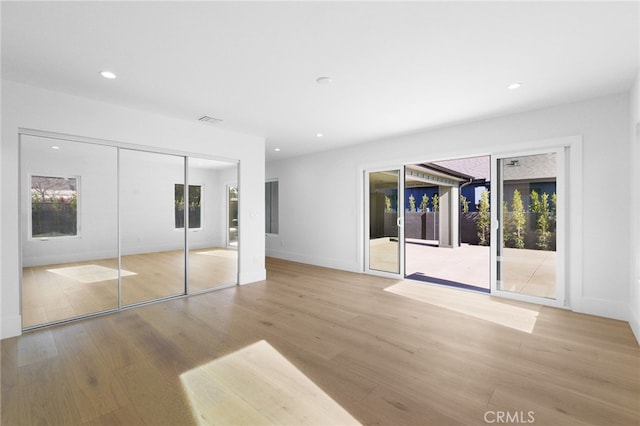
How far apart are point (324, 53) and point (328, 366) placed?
8.78ft

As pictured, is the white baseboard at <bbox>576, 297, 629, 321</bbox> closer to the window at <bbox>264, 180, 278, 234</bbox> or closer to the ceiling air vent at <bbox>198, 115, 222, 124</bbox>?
the ceiling air vent at <bbox>198, 115, 222, 124</bbox>

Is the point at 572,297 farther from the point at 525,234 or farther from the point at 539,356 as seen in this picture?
the point at 539,356

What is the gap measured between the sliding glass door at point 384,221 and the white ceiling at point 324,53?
1.95 m

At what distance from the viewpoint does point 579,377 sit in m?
2.22

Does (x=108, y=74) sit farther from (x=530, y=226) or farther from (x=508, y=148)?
(x=530, y=226)

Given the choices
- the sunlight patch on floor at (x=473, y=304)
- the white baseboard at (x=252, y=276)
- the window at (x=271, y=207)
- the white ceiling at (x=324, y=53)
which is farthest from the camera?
the window at (x=271, y=207)

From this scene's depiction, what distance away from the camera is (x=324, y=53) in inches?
96.5

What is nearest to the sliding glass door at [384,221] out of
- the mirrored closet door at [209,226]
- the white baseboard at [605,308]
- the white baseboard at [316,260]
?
the white baseboard at [316,260]

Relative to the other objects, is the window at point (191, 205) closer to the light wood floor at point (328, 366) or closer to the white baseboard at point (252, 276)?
the white baseboard at point (252, 276)

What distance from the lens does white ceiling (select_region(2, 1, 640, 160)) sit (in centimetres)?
195

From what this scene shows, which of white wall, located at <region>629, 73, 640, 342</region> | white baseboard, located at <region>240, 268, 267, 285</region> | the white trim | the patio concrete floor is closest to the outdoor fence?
white baseboard, located at <region>240, 268, 267, 285</region>

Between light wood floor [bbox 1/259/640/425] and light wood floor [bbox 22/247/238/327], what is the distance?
293 millimetres

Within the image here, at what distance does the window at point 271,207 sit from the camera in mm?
7887

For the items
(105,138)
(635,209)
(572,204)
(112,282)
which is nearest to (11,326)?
(112,282)
